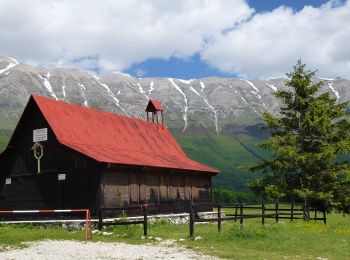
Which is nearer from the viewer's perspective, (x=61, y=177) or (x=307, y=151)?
(x=61, y=177)

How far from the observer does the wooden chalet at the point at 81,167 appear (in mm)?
28391

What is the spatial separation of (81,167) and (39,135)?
4131 millimetres

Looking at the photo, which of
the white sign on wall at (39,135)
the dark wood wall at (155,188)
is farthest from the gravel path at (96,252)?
the white sign on wall at (39,135)

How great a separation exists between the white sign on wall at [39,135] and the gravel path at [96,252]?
43.7 feet

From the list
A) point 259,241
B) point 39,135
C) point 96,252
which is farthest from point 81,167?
point 259,241

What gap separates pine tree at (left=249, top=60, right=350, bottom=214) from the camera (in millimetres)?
31500

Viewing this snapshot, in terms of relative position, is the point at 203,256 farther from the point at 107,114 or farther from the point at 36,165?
the point at 107,114

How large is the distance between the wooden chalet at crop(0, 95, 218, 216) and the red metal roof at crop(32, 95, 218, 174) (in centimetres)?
8

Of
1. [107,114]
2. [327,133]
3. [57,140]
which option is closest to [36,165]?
[57,140]

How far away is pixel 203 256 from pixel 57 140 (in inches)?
679

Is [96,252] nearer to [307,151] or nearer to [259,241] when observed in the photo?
[259,241]

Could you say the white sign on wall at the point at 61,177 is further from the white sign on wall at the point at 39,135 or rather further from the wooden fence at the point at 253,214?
the wooden fence at the point at 253,214

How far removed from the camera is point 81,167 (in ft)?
93.6

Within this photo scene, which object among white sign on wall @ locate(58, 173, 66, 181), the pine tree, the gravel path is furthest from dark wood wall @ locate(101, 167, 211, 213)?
the gravel path
